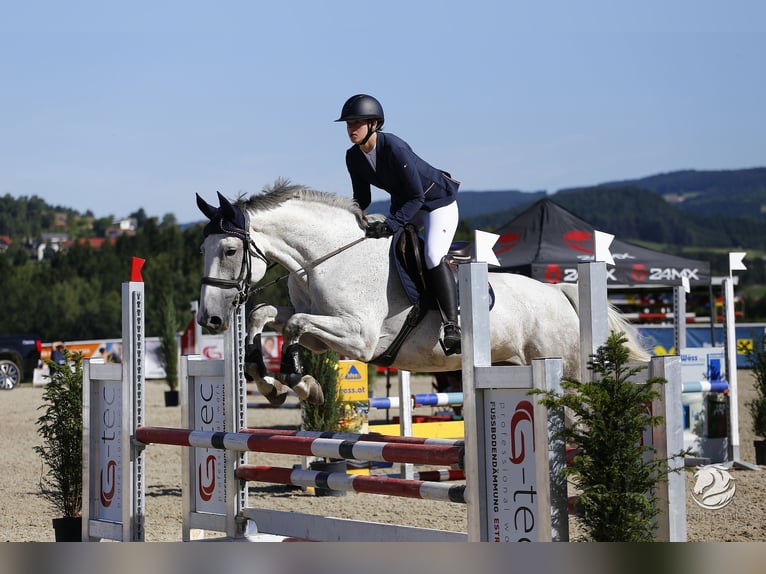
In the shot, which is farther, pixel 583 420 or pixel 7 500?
pixel 7 500

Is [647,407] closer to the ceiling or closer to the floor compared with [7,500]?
closer to the ceiling

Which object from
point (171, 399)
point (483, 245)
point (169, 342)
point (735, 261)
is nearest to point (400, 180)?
point (483, 245)

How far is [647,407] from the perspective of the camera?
2.90m

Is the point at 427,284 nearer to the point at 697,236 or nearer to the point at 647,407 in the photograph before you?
the point at 647,407

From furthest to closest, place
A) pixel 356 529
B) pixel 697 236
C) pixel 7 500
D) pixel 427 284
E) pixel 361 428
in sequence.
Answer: pixel 697 236 → pixel 361 428 → pixel 7 500 → pixel 427 284 → pixel 356 529

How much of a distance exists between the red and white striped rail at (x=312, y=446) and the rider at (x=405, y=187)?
29.4 inches

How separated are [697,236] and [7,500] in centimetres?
11754

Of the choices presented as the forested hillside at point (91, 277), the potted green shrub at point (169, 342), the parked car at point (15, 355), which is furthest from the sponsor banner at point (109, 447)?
the parked car at point (15, 355)

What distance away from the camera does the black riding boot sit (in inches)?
161

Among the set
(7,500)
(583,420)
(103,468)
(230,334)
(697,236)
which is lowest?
(7,500)

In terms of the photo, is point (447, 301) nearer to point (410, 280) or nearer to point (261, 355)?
point (410, 280)

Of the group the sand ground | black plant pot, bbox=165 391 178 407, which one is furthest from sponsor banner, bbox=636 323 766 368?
black plant pot, bbox=165 391 178 407

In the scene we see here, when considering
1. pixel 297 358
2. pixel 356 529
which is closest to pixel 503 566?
pixel 356 529

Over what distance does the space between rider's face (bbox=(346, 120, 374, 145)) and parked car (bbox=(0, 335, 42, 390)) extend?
47.6 feet
